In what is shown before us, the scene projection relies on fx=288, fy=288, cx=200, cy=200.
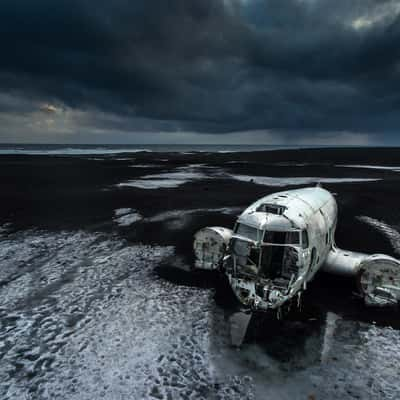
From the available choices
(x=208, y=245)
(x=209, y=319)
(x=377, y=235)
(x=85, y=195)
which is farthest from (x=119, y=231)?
(x=377, y=235)

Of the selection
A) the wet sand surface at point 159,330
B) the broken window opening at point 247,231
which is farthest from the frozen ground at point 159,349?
the broken window opening at point 247,231

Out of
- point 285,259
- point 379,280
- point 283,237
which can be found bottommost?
point 379,280

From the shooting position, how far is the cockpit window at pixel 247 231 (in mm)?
11148

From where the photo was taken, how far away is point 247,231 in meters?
11.4

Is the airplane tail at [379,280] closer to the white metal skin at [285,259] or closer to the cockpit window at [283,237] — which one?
the white metal skin at [285,259]

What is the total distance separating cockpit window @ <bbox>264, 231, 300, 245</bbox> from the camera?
36.4 ft

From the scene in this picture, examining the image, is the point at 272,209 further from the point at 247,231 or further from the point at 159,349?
the point at 159,349

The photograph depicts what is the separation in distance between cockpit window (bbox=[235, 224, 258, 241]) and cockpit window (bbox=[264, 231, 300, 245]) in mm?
511

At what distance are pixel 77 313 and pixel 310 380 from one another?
30.5 ft

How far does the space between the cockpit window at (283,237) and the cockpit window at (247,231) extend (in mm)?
511

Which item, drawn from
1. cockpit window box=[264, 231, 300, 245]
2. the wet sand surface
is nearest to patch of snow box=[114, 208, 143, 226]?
the wet sand surface

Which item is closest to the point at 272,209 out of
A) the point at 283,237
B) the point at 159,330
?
the point at 283,237

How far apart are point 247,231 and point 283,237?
5.76 ft

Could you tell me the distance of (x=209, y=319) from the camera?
11859 mm
